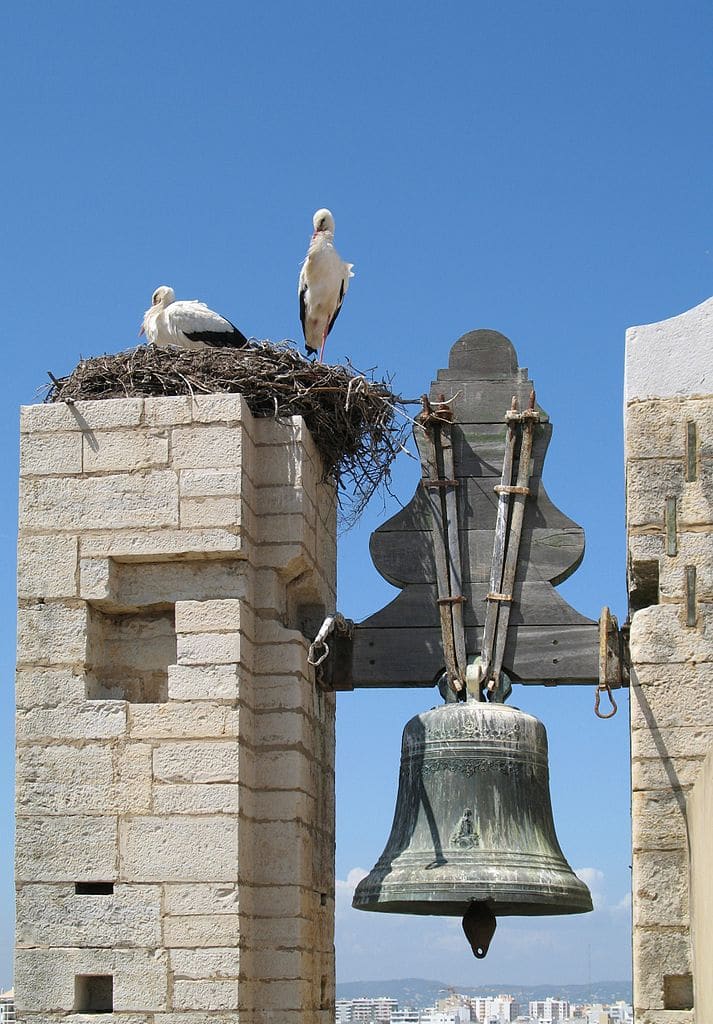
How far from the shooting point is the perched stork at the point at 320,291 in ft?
27.9

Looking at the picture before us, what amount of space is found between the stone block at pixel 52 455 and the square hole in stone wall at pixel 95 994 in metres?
2.12

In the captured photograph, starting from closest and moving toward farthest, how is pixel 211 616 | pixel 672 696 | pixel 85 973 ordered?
pixel 672 696, pixel 85 973, pixel 211 616

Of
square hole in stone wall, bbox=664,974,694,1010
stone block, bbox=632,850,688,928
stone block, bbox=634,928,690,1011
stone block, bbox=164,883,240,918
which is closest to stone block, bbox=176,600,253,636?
stone block, bbox=164,883,240,918

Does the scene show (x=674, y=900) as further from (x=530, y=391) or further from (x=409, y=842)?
(x=530, y=391)

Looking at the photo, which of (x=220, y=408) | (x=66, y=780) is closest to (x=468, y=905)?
(x=66, y=780)

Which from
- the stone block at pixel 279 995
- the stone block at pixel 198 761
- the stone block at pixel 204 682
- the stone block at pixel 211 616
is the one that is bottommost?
the stone block at pixel 279 995

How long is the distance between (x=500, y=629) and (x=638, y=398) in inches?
45.9

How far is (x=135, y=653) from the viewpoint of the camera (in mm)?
6781

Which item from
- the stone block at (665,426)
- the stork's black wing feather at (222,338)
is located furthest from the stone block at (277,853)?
the stork's black wing feather at (222,338)

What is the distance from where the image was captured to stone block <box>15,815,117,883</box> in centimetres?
629

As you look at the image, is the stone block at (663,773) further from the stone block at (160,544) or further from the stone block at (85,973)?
the stone block at (85,973)

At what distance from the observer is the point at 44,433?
6816 millimetres

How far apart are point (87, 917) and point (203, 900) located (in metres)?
0.49

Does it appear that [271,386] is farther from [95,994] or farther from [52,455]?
[95,994]
